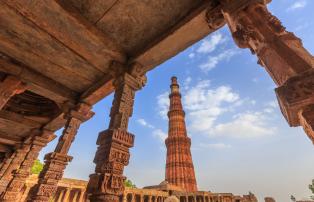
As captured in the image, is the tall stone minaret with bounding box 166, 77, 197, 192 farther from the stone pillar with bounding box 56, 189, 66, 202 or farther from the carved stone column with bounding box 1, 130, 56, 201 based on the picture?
the carved stone column with bounding box 1, 130, 56, 201

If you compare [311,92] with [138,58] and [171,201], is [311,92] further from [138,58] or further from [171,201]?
[171,201]

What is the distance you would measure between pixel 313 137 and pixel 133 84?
306 cm

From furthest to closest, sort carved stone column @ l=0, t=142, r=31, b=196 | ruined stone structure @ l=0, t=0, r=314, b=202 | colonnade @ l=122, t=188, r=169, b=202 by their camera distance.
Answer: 1. colonnade @ l=122, t=188, r=169, b=202
2. carved stone column @ l=0, t=142, r=31, b=196
3. ruined stone structure @ l=0, t=0, r=314, b=202

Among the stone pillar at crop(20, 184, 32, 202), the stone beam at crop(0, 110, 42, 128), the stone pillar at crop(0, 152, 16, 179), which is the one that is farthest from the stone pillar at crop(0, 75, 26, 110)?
the stone pillar at crop(20, 184, 32, 202)

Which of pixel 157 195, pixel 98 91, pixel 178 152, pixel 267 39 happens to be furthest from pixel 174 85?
pixel 267 39

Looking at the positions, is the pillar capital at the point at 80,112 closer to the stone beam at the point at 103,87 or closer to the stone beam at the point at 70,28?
the stone beam at the point at 103,87

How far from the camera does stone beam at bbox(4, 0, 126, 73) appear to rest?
3.01m

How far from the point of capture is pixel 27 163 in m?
6.93

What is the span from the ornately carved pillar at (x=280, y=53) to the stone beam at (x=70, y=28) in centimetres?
231

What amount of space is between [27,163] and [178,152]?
877 inches

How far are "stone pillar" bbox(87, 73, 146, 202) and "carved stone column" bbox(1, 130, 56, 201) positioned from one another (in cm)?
522

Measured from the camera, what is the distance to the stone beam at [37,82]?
13.6ft

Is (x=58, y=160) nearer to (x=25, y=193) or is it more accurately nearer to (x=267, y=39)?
(x=267, y=39)

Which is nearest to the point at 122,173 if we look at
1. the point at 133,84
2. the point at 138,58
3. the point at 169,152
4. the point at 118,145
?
the point at 118,145
